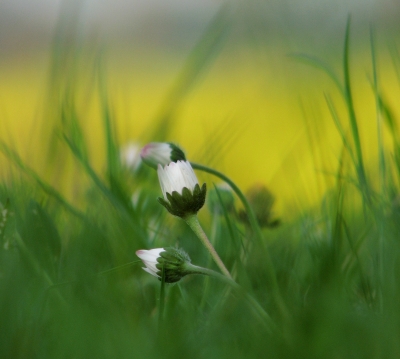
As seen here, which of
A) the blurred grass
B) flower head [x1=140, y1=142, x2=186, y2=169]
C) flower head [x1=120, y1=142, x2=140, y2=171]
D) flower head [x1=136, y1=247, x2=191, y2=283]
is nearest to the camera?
the blurred grass

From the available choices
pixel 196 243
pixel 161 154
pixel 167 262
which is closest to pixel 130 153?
pixel 196 243

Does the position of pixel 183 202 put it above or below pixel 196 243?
above

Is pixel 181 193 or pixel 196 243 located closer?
pixel 181 193

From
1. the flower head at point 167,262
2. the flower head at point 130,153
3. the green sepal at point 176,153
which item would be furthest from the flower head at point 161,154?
the flower head at point 130,153

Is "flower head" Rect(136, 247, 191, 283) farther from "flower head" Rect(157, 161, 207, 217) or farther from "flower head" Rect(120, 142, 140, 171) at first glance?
"flower head" Rect(120, 142, 140, 171)

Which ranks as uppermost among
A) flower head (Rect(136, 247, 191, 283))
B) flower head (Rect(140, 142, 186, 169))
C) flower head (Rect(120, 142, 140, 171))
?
flower head (Rect(140, 142, 186, 169))

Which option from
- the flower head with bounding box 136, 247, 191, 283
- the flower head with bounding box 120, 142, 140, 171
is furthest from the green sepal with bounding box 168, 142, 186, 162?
the flower head with bounding box 120, 142, 140, 171

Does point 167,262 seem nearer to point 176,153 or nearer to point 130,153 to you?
point 176,153

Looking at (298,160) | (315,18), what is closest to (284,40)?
(315,18)

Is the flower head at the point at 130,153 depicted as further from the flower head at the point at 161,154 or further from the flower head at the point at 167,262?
the flower head at the point at 167,262
